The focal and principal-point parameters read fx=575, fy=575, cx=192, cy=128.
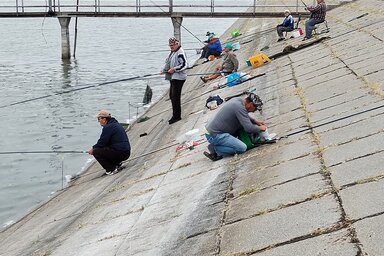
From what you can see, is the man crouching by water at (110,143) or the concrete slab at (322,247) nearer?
the concrete slab at (322,247)

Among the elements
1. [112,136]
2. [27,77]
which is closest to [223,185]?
[112,136]

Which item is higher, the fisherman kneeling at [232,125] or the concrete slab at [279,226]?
the fisherman kneeling at [232,125]

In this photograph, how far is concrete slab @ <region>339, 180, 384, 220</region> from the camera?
5.62 m

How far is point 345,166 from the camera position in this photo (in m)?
7.12

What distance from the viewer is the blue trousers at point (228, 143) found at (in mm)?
9016

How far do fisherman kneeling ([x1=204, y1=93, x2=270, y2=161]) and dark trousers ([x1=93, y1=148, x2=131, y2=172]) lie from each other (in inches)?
123

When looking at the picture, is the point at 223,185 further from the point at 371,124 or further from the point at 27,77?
the point at 27,77

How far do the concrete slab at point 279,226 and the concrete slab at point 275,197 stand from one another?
0.19 m

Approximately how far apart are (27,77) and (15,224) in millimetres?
23516

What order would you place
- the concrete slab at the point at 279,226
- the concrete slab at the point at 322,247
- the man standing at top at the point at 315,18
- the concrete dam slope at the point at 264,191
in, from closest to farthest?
the concrete slab at the point at 322,247 → the concrete slab at the point at 279,226 → the concrete dam slope at the point at 264,191 → the man standing at top at the point at 315,18

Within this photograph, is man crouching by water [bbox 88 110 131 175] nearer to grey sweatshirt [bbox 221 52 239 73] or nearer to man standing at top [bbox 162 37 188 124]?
man standing at top [bbox 162 37 188 124]

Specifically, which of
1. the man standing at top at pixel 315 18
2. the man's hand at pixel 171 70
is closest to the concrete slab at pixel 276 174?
the man's hand at pixel 171 70

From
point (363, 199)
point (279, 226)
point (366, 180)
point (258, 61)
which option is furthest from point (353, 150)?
point (258, 61)

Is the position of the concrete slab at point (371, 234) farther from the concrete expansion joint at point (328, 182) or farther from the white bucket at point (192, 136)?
the white bucket at point (192, 136)
